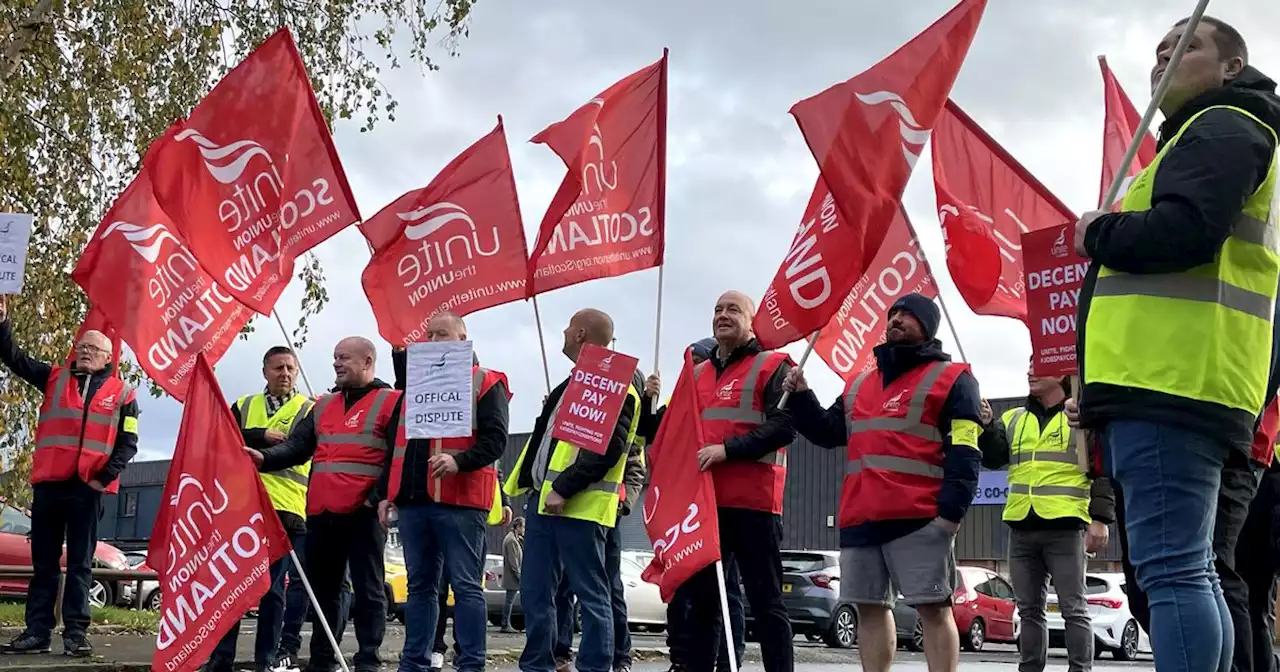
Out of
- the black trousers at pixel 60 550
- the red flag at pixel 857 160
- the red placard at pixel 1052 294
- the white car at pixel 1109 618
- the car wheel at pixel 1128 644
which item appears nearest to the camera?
the red placard at pixel 1052 294

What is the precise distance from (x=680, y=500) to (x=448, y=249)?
9.99 feet

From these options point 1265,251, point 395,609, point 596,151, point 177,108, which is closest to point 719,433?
point 596,151

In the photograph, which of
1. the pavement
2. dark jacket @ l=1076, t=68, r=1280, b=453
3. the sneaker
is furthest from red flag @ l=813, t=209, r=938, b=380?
the sneaker

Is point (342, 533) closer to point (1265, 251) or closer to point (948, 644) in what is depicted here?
point (948, 644)

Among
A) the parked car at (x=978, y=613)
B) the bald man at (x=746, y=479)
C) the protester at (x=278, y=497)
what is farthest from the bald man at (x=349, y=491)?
the parked car at (x=978, y=613)

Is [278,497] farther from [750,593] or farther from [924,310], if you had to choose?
[924,310]

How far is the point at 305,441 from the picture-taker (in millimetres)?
8438

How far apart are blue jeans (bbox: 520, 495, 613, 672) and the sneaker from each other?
3467 millimetres

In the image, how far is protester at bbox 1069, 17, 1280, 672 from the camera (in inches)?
153

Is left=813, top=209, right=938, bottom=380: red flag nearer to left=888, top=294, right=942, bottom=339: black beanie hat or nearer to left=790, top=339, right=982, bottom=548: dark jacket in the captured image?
left=790, top=339, right=982, bottom=548: dark jacket

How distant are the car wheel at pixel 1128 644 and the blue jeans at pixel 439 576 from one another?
56.7 ft

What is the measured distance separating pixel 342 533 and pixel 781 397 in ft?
9.40

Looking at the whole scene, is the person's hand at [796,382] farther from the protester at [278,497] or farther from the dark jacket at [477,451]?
the protester at [278,497]

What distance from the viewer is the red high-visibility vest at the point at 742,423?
698 cm
